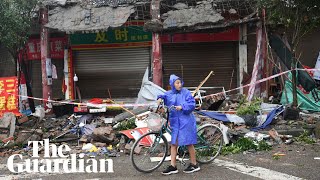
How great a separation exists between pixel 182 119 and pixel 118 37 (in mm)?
8181

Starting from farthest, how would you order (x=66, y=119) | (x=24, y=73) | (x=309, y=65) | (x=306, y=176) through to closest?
(x=309, y=65) < (x=24, y=73) < (x=66, y=119) < (x=306, y=176)

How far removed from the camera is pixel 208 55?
44.7ft

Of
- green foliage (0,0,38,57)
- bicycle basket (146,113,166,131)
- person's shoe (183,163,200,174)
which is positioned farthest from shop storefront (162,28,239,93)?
person's shoe (183,163,200,174)

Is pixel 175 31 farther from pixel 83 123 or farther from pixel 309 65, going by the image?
pixel 309 65

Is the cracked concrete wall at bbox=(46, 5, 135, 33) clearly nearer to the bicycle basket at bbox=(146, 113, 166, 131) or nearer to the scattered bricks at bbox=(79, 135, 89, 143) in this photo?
the scattered bricks at bbox=(79, 135, 89, 143)

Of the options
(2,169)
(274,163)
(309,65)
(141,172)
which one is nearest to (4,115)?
(2,169)

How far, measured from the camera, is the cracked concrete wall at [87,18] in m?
11.1

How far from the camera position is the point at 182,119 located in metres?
6.07

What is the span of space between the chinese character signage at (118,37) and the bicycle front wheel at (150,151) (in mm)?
7608

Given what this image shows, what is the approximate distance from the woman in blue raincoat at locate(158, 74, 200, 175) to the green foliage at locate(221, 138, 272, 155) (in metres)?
1.73

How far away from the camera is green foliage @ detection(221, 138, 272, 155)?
7643 mm

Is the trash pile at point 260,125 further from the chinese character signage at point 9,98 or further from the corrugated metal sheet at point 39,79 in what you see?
the corrugated metal sheet at point 39,79

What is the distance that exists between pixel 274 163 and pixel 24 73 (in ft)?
31.0

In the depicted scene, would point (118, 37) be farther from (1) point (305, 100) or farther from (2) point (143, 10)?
(1) point (305, 100)
